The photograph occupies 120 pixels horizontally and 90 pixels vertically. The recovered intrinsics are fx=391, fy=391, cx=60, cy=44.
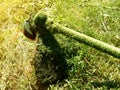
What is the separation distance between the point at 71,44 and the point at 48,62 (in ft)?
0.65

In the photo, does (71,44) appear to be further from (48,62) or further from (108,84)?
(108,84)

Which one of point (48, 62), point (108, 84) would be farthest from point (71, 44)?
point (108, 84)

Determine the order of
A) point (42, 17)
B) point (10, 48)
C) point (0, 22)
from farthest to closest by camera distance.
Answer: point (0, 22) < point (10, 48) < point (42, 17)

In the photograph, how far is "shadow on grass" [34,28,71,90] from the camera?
247 cm

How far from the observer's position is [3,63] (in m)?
2.61

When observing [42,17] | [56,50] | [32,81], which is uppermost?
[42,17]

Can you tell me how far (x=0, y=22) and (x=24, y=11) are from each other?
20 cm

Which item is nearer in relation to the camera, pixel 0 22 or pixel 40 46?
pixel 40 46

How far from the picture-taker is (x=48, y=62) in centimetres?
249

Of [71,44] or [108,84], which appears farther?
[71,44]

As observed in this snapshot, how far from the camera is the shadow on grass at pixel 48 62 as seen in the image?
2469 millimetres

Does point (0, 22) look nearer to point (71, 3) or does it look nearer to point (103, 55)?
point (71, 3)

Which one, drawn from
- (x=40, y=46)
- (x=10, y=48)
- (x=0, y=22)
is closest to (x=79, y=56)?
(x=40, y=46)

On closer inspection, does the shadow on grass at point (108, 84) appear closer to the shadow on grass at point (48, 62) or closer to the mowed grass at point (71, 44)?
the mowed grass at point (71, 44)
